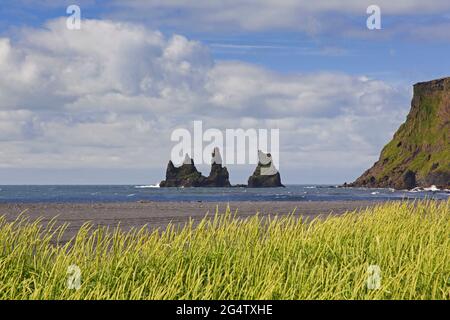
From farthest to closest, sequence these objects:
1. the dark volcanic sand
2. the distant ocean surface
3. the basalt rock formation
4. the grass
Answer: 1. the basalt rock formation
2. the distant ocean surface
3. the dark volcanic sand
4. the grass

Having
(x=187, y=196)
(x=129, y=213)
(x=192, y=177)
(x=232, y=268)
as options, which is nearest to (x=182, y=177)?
(x=192, y=177)

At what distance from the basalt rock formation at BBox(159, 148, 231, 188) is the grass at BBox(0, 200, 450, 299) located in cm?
17438

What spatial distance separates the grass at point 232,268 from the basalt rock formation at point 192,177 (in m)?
174

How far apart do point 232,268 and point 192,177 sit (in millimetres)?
179481

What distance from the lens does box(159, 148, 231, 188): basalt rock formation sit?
189 m

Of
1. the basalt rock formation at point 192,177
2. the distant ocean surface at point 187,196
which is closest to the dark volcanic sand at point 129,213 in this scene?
the distant ocean surface at point 187,196

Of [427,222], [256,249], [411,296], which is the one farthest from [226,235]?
[427,222]

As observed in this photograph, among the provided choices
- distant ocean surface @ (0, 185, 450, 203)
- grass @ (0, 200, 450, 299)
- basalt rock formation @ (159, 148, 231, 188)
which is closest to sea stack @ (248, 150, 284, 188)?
basalt rock formation @ (159, 148, 231, 188)

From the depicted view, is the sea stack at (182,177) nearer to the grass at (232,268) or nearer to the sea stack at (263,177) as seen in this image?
the sea stack at (263,177)

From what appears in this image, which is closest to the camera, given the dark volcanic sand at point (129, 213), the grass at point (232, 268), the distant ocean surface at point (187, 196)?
the grass at point (232, 268)

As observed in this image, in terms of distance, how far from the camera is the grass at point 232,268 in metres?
9.09

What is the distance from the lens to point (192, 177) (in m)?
190

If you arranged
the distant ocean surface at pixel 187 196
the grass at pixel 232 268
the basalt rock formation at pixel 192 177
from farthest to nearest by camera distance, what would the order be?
the basalt rock formation at pixel 192 177 → the distant ocean surface at pixel 187 196 → the grass at pixel 232 268

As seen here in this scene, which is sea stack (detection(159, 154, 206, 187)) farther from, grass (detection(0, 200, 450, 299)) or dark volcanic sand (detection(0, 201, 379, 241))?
grass (detection(0, 200, 450, 299))
